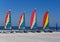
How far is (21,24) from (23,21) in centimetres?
112

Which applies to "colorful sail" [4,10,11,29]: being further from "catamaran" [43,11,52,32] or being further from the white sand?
the white sand

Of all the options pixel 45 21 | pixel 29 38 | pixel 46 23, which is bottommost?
pixel 29 38

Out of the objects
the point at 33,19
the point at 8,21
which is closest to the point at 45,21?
the point at 33,19

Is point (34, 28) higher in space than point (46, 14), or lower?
lower

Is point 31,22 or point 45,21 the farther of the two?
point 45,21

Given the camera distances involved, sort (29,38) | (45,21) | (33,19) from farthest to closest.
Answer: (45,21) < (33,19) < (29,38)

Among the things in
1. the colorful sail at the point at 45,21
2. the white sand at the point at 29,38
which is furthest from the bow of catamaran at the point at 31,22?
the white sand at the point at 29,38

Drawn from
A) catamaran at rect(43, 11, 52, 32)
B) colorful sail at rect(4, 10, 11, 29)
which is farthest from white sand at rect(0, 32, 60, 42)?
colorful sail at rect(4, 10, 11, 29)

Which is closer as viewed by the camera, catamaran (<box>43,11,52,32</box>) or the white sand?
the white sand

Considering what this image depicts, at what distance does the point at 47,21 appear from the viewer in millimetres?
58094

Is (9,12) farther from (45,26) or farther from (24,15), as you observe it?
(45,26)

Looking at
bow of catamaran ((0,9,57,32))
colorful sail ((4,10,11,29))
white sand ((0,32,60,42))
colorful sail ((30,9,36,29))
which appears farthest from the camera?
colorful sail ((4,10,11,29))

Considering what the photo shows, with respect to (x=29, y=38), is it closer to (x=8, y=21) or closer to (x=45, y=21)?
(x=45, y=21)

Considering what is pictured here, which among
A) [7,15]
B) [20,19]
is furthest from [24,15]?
[7,15]
